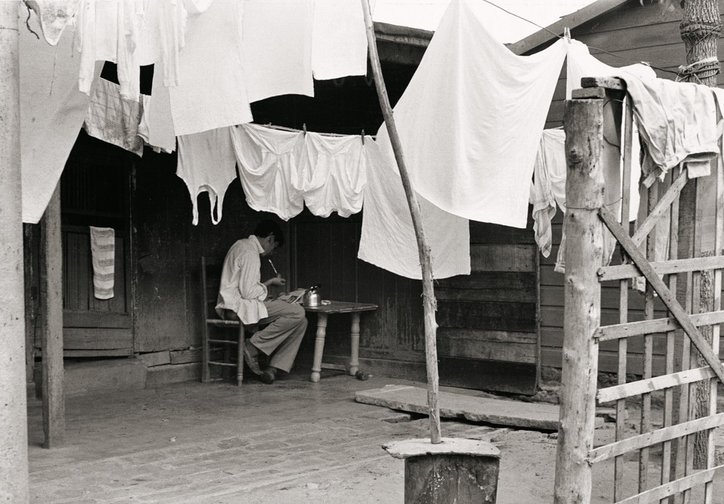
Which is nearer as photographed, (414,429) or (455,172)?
(455,172)

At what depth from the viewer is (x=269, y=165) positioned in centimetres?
823

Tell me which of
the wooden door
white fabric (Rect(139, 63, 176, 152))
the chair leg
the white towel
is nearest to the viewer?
white fabric (Rect(139, 63, 176, 152))

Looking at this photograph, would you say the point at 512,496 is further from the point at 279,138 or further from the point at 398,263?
the point at 279,138

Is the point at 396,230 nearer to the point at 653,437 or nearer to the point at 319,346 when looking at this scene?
the point at 319,346

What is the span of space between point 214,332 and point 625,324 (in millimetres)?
6633

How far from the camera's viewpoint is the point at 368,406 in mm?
8875

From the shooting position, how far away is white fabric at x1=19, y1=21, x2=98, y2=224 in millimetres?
5809

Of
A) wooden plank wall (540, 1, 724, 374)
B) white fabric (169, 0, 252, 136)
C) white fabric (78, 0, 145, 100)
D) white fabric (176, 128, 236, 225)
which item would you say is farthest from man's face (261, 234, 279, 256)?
white fabric (78, 0, 145, 100)

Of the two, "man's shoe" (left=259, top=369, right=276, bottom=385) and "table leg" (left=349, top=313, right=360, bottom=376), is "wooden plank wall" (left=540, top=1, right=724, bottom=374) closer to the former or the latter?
"table leg" (left=349, top=313, right=360, bottom=376)

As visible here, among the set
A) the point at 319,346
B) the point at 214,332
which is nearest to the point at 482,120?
the point at 319,346

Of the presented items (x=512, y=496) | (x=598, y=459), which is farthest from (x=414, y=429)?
(x=598, y=459)

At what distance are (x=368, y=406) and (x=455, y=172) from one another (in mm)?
3210

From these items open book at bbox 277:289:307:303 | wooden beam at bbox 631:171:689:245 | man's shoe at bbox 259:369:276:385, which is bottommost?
man's shoe at bbox 259:369:276:385

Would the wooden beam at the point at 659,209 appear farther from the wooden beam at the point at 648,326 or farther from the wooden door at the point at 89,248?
the wooden door at the point at 89,248
